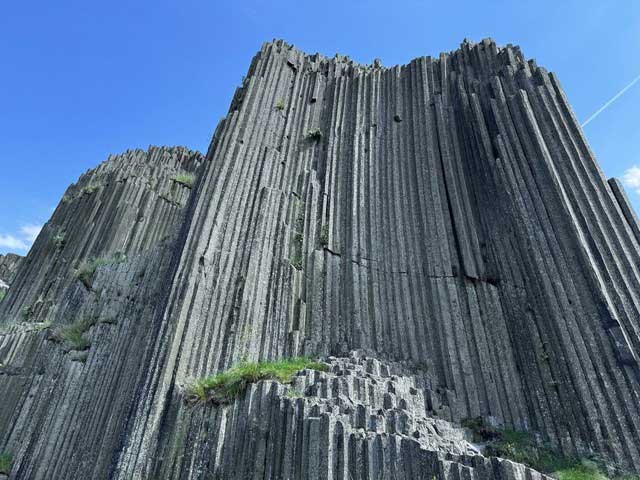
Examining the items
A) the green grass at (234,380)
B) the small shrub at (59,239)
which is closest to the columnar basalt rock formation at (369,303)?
the green grass at (234,380)

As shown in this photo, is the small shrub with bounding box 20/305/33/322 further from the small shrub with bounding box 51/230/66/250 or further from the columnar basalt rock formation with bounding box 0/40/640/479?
the columnar basalt rock formation with bounding box 0/40/640/479

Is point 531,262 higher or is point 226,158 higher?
point 226,158

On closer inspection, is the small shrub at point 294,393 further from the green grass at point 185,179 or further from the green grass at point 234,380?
the green grass at point 185,179

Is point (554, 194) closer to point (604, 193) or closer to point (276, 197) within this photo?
point (604, 193)

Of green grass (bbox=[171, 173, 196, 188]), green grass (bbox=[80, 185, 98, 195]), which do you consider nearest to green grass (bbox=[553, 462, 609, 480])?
green grass (bbox=[171, 173, 196, 188])

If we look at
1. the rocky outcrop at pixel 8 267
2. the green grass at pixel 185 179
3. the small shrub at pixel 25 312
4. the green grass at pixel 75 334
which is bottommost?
the green grass at pixel 75 334

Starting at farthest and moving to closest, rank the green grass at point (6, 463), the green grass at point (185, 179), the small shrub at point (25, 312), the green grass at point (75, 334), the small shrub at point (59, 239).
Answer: the green grass at point (185, 179) → the small shrub at point (59, 239) → the small shrub at point (25, 312) → the green grass at point (75, 334) → the green grass at point (6, 463)

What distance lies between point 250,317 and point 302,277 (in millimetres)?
1874

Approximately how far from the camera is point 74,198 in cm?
2250

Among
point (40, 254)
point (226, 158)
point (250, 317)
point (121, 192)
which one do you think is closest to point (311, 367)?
point (250, 317)

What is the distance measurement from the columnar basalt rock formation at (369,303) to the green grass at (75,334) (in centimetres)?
7

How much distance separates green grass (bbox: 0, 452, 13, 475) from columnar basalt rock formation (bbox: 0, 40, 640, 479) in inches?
16.8

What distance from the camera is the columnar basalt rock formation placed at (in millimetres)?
6402

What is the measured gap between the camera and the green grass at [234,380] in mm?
6840
